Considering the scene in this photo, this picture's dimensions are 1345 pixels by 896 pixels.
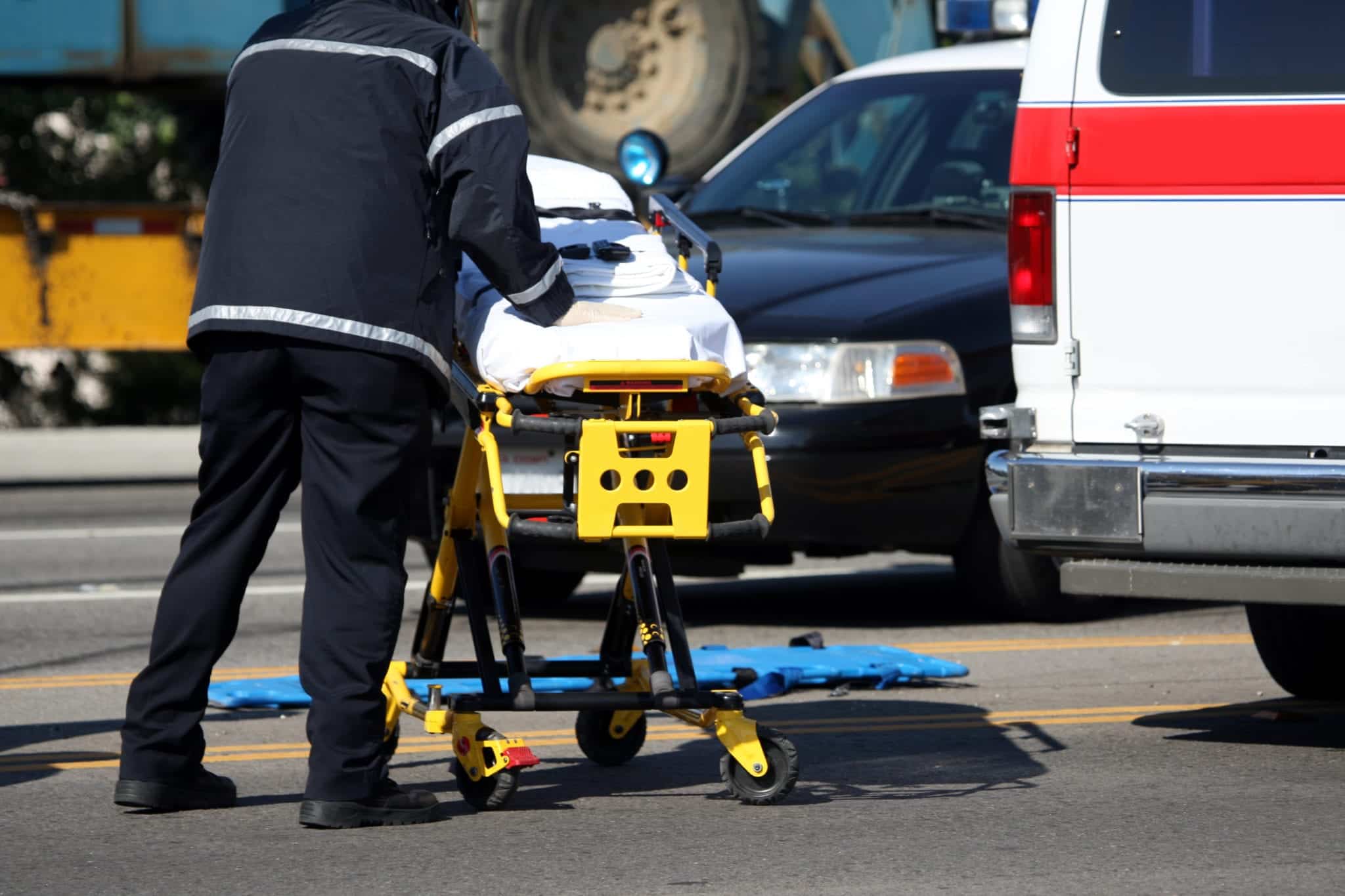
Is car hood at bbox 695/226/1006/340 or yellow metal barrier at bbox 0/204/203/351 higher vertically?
car hood at bbox 695/226/1006/340

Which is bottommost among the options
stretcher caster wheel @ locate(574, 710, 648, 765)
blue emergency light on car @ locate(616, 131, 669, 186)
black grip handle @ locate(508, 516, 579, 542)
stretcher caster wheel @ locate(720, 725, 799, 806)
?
stretcher caster wheel @ locate(574, 710, 648, 765)

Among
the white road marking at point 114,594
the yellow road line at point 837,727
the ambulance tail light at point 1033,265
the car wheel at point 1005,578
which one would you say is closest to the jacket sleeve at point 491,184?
the ambulance tail light at point 1033,265

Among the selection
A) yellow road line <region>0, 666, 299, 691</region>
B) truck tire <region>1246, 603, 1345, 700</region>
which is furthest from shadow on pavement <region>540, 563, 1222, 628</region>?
truck tire <region>1246, 603, 1345, 700</region>

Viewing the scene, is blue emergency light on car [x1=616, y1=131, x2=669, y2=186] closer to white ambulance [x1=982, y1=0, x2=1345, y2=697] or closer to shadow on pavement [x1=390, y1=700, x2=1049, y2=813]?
shadow on pavement [x1=390, y1=700, x2=1049, y2=813]

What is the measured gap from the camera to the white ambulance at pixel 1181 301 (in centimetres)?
519

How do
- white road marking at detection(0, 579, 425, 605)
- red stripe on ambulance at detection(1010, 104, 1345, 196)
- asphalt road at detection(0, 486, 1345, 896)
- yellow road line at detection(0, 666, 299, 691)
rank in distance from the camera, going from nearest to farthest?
asphalt road at detection(0, 486, 1345, 896)
red stripe on ambulance at detection(1010, 104, 1345, 196)
yellow road line at detection(0, 666, 299, 691)
white road marking at detection(0, 579, 425, 605)

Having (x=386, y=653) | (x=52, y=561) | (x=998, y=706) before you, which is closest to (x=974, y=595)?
(x=998, y=706)

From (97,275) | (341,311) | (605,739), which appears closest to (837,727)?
(605,739)

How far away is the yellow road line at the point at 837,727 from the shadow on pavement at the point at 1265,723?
1 cm

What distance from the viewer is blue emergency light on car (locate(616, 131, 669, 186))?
7.75 metres

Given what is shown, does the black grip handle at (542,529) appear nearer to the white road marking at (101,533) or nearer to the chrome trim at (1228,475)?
the chrome trim at (1228,475)

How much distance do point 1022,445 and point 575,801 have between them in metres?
1.38

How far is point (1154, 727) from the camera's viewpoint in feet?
19.8

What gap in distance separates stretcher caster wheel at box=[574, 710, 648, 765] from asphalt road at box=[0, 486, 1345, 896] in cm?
6
